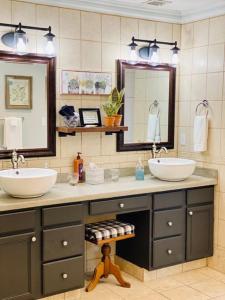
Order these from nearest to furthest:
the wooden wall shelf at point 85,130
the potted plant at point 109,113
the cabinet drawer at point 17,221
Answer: the cabinet drawer at point 17,221, the wooden wall shelf at point 85,130, the potted plant at point 109,113

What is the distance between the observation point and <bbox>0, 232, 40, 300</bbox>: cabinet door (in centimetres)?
310

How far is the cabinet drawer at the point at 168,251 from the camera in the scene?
3840 mm

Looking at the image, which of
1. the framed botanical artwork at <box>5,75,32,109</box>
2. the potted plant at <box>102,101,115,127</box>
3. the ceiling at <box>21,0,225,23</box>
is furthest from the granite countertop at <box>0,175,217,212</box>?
the ceiling at <box>21,0,225,23</box>

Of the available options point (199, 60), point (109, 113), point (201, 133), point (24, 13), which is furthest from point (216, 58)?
point (24, 13)

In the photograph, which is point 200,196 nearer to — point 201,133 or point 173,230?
point 173,230

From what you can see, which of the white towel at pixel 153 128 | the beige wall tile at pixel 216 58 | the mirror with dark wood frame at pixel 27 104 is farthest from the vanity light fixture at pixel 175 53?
the mirror with dark wood frame at pixel 27 104

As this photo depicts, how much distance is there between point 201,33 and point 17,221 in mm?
2411

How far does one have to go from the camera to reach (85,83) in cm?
390

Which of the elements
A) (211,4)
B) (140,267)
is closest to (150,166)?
(140,267)

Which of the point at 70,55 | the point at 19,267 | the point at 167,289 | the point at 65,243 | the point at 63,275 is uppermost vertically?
the point at 70,55

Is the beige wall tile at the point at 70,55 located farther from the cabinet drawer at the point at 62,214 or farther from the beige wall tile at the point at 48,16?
the cabinet drawer at the point at 62,214

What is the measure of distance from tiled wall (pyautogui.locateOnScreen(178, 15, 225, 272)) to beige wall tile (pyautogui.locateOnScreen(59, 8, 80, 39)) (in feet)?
3.73

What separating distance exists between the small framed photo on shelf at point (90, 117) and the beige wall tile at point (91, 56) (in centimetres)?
35

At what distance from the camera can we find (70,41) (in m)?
3.81
